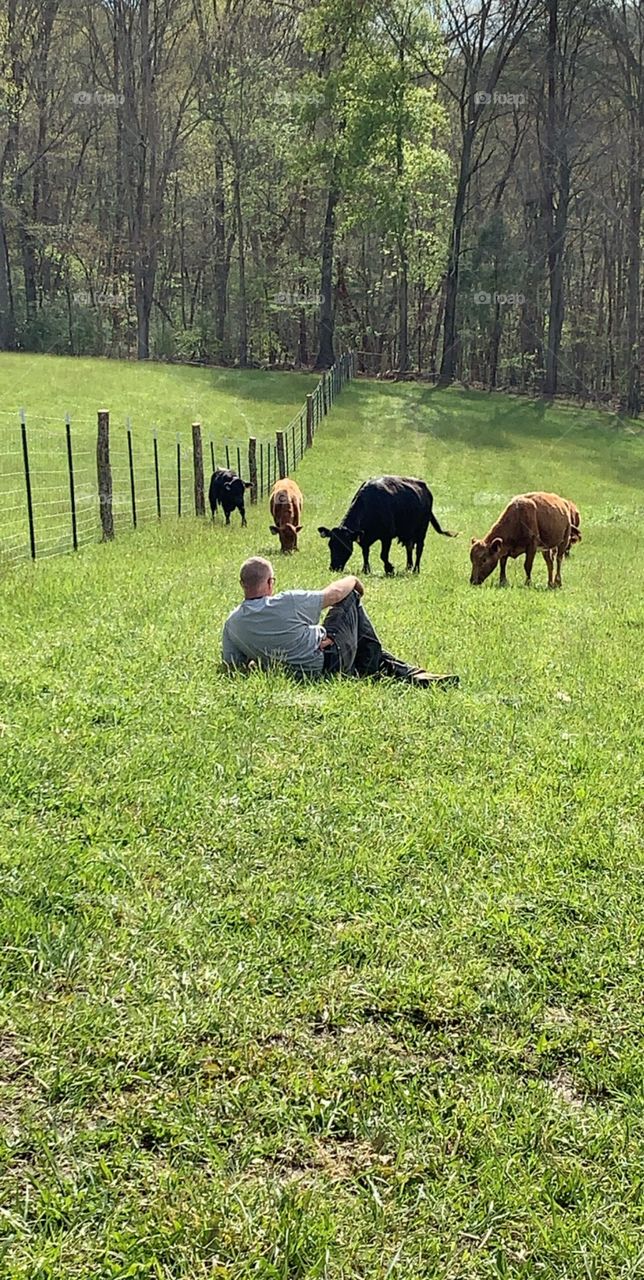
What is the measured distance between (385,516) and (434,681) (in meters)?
6.24

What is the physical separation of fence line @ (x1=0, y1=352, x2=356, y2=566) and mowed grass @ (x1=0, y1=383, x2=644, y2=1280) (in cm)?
674

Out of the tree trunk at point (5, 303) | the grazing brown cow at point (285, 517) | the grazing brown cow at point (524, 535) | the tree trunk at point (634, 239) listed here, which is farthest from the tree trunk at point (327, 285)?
the grazing brown cow at point (524, 535)

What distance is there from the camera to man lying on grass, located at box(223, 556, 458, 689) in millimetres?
6711

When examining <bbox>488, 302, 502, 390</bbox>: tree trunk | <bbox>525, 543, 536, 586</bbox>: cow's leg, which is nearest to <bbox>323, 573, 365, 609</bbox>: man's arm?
<bbox>525, 543, 536, 586</bbox>: cow's leg

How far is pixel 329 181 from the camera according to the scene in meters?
43.4

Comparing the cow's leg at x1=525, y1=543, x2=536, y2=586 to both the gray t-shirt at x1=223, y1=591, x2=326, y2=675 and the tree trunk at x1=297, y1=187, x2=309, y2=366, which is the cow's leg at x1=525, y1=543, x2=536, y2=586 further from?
the tree trunk at x1=297, y1=187, x2=309, y2=366

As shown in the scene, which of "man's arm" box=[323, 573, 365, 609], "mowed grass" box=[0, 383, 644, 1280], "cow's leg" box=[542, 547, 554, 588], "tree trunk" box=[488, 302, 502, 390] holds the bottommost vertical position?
"cow's leg" box=[542, 547, 554, 588]

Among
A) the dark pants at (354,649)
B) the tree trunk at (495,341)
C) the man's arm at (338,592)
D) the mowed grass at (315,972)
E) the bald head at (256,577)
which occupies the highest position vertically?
the tree trunk at (495,341)

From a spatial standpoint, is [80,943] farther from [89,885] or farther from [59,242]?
[59,242]

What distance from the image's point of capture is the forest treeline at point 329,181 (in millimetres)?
42375

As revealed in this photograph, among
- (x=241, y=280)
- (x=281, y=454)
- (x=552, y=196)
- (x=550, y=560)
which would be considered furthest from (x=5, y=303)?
(x=550, y=560)

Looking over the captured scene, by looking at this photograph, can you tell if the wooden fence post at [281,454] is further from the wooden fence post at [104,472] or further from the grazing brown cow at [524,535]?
the grazing brown cow at [524,535]

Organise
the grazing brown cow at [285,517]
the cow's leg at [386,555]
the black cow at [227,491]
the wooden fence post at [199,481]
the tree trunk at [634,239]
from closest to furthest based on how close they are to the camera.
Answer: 1. the cow's leg at [386,555]
2. the grazing brown cow at [285,517]
3. the black cow at [227,491]
4. the wooden fence post at [199,481]
5. the tree trunk at [634,239]

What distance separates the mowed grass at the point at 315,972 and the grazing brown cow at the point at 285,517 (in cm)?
690
